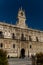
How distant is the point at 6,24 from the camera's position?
Answer: 49125 mm

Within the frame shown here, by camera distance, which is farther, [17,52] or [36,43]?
[36,43]

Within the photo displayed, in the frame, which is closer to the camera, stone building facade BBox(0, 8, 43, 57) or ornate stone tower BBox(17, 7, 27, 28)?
stone building facade BBox(0, 8, 43, 57)

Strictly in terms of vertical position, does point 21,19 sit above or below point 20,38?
above

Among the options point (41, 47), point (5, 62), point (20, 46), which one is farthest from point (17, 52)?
point (5, 62)

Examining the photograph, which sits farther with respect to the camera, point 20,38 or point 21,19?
point 21,19

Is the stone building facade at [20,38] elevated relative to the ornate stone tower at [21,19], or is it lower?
lower

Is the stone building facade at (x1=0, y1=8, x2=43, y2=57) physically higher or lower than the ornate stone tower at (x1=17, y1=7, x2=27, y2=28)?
lower

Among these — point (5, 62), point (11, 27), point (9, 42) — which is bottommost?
point (5, 62)

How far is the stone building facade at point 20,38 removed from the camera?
4828 cm

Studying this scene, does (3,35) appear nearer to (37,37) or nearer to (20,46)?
(20,46)

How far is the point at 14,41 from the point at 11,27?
351 centimetres

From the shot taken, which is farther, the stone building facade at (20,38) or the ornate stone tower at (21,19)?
the ornate stone tower at (21,19)

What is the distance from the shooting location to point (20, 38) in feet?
172

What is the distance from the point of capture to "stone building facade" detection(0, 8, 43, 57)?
158 feet
